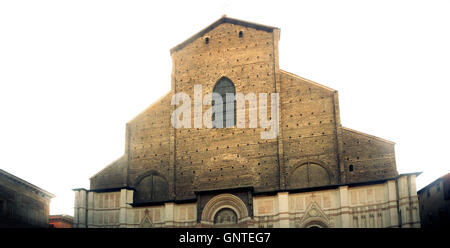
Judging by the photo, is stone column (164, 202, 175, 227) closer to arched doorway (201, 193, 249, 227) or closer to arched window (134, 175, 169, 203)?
arched window (134, 175, 169, 203)

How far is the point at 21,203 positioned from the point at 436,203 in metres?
18.1

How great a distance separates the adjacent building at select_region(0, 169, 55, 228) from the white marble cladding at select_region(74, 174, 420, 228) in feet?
6.55

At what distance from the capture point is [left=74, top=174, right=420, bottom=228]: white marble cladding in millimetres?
20156

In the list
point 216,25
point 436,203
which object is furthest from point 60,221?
point 436,203

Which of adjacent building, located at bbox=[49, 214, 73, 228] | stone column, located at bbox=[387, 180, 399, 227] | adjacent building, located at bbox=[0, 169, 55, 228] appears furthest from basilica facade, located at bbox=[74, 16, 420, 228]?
adjacent building, located at bbox=[49, 214, 73, 228]

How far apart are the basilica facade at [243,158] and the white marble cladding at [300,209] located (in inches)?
1.6

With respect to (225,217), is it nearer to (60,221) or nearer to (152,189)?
(152,189)

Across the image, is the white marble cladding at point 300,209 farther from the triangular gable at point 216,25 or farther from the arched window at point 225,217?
the triangular gable at point 216,25

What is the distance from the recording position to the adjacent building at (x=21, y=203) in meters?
21.6

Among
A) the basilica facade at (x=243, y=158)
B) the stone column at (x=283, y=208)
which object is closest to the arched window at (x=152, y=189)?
the basilica facade at (x=243, y=158)

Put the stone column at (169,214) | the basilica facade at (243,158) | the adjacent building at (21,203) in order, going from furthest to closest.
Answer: the stone column at (169,214), the adjacent building at (21,203), the basilica facade at (243,158)

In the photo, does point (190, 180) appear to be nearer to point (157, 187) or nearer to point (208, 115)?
point (157, 187)
